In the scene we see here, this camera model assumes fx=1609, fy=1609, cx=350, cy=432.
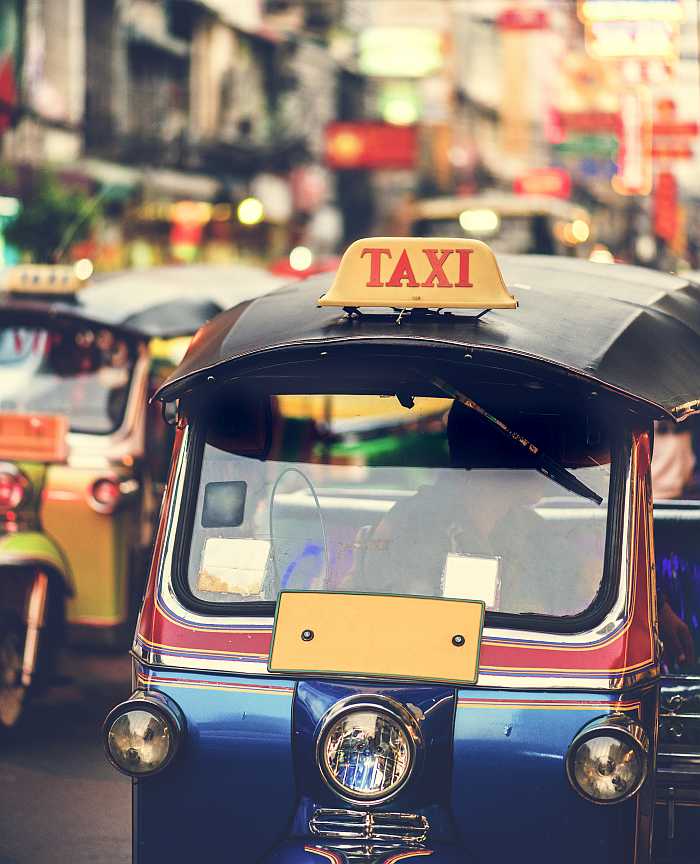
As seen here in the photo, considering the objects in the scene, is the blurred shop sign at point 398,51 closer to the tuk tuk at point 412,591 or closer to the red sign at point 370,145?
the red sign at point 370,145

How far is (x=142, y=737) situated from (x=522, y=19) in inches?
1182

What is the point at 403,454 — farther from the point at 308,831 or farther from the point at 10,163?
the point at 10,163

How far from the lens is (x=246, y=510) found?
4352 mm

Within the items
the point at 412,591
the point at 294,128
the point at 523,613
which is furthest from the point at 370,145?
the point at 523,613

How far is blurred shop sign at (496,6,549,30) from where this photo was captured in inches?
1271

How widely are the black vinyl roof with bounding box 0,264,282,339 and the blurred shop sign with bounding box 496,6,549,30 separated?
24.3 meters

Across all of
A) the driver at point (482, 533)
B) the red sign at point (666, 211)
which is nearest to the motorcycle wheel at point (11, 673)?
the driver at point (482, 533)

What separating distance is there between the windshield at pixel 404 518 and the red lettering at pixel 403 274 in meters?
0.32

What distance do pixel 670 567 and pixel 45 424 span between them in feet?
11.7

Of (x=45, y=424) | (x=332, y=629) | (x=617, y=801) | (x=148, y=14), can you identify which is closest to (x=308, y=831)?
(x=332, y=629)

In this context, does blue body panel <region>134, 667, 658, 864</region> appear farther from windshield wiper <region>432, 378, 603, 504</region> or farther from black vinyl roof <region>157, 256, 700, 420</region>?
black vinyl roof <region>157, 256, 700, 420</region>

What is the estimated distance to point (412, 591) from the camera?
4.15 metres

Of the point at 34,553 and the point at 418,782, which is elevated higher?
the point at 34,553

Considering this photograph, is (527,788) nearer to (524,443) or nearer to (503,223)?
(524,443)
